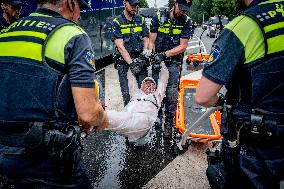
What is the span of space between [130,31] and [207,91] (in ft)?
11.5

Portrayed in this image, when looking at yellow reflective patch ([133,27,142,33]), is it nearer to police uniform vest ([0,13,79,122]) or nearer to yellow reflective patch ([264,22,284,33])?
police uniform vest ([0,13,79,122])

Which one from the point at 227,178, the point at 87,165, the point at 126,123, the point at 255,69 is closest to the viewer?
the point at 255,69

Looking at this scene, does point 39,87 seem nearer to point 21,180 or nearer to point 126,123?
point 21,180

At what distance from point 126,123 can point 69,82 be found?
1.60 metres

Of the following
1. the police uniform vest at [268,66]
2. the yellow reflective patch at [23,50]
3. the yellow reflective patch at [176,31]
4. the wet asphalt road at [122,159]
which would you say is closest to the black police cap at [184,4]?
the yellow reflective patch at [176,31]

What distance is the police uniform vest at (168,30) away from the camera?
5.32 meters

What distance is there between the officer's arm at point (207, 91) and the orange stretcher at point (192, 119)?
1.75m

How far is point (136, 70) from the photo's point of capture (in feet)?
16.0

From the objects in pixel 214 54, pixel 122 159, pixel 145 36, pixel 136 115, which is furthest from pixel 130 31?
pixel 214 54

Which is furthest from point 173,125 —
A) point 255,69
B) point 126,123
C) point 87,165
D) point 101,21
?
point 101,21

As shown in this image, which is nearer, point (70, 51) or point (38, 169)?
point (70, 51)

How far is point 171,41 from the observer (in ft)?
17.8

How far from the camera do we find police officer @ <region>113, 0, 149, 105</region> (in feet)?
17.1

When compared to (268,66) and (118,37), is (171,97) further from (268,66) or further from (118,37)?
(268,66)
